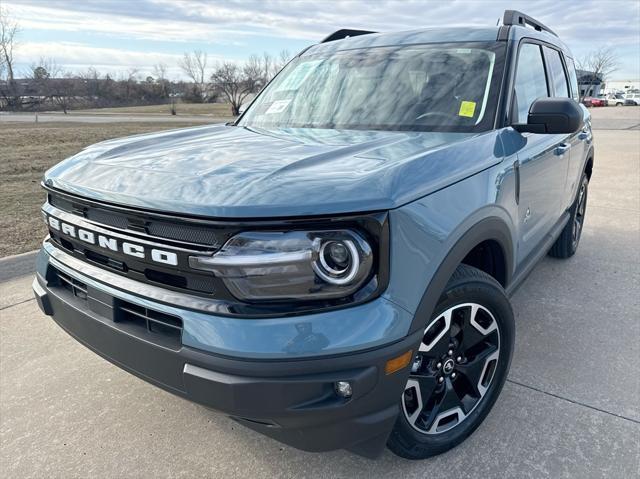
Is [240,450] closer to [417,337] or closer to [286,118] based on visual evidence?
[417,337]

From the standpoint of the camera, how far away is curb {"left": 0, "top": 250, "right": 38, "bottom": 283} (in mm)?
4387

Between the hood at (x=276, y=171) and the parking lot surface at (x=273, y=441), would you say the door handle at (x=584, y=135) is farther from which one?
the hood at (x=276, y=171)

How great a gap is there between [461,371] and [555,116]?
133 centimetres

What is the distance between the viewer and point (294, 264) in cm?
167

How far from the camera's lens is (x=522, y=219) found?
280 centimetres

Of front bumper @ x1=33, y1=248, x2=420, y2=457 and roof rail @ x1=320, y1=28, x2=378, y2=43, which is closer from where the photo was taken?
front bumper @ x1=33, y1=248, x2=420, y2=457

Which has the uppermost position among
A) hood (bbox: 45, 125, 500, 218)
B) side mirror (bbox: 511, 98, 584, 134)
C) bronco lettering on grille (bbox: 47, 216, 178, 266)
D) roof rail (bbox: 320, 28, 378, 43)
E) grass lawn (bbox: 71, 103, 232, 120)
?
roof rail (bbox: 320, 28, 378, 43)

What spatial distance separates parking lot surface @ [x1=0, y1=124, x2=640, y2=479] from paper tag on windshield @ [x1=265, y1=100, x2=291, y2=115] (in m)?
1.84

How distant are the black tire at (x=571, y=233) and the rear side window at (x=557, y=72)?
3.25ft

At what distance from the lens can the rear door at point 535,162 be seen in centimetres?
282

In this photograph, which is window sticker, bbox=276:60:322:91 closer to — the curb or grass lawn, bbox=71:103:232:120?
the curb

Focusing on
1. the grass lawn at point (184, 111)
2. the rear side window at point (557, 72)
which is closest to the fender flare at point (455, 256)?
the rear side window at point (557, 72)

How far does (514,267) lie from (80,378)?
2523mm

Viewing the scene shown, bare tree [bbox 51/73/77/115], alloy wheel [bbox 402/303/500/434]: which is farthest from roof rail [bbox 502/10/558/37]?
bare tree [bbox 51/73/77/115]
